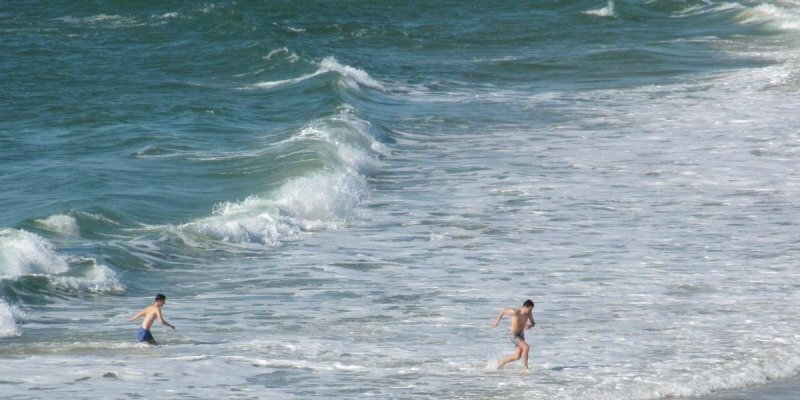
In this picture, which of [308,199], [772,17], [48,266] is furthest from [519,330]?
[772,17]

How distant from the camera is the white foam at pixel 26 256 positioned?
18141 mm

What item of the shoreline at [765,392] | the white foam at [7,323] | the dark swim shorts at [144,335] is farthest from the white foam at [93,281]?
the shoreline at [765,392]

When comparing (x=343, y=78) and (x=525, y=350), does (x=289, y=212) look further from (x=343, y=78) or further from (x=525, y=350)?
(x=343, y=78)

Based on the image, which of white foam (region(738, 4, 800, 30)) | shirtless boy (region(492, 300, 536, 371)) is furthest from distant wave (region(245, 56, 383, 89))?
shirtless boy (region(492, 300, 536, 371))

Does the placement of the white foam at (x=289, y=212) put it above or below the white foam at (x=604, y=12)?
above

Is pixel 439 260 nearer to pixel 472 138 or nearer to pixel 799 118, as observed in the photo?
pixel 472 138

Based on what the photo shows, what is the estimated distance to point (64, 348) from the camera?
590 inches

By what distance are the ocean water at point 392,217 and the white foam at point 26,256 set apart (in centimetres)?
4

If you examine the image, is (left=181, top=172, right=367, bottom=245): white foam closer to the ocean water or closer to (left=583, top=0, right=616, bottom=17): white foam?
the ocean water

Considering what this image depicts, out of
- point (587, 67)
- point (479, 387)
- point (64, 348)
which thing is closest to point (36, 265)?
point (64, 348)

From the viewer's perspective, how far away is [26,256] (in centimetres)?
1838

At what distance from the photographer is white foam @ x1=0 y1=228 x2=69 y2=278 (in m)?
18.1

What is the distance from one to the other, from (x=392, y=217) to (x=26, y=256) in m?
5.86

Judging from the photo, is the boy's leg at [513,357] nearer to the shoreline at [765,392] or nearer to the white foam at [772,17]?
the shoreline at [765,392]
